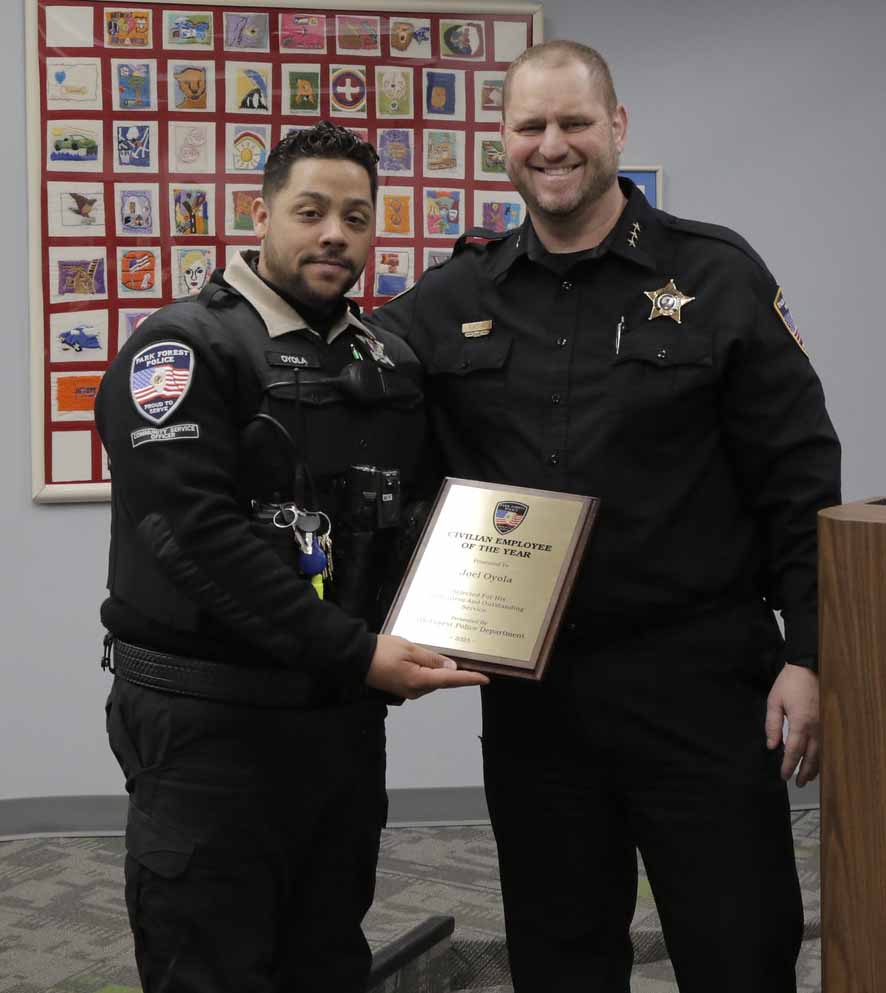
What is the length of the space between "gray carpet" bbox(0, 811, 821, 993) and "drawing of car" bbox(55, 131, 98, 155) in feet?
6.00

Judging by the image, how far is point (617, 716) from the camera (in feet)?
5.32

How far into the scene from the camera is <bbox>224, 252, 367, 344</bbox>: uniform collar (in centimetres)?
159

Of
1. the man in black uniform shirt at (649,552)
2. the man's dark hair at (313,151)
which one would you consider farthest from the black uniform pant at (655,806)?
the man's dark hair at (313,151)

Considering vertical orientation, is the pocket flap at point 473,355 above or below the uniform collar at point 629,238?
below

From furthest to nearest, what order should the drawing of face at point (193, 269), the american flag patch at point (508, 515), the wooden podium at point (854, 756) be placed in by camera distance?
the drawing of face at point (193, 269), the american flag patch at point (508, 515), the wooden podium at point (854, 756)

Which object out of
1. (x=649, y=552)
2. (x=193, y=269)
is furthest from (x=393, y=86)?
(x=649, y=552)

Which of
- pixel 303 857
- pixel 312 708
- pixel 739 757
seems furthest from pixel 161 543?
pixel 739 757

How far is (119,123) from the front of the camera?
10.1 feet

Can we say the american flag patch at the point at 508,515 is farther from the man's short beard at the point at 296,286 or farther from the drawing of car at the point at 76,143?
the drawing of car at the point at 76,143

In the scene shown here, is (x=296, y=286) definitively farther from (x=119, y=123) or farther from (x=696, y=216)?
(x=696, y=216)

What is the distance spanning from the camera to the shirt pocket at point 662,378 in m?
1.63

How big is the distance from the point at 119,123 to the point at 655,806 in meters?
2.31

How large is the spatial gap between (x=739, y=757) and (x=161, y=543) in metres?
0.82

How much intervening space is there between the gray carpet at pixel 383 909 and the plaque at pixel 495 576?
1.06 m
